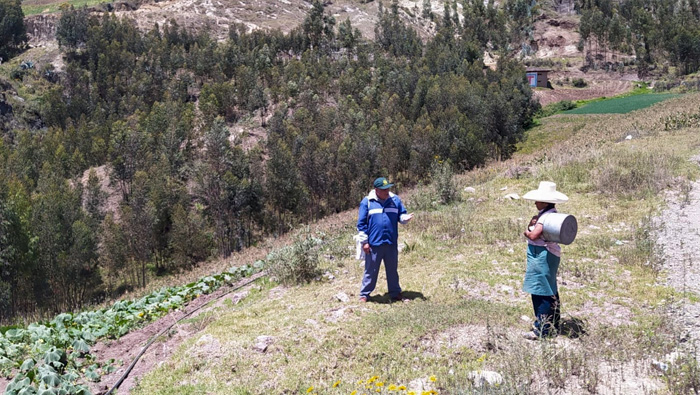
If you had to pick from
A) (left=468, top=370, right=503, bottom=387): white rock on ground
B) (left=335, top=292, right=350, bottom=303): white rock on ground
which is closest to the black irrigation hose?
(left=335, top=292, right=350, bottom=303): white rock on ground

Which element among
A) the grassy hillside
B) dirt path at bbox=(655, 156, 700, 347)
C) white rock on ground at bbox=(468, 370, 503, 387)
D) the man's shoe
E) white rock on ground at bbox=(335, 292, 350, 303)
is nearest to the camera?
white rock on ground at bbox=(468, 370, 503, 387)

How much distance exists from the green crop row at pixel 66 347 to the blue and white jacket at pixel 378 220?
13.1ft

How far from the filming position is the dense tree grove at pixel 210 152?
42.8 meters

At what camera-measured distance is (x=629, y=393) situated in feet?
15.6

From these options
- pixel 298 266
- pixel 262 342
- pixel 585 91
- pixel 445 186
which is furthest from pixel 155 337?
pixel 585 91

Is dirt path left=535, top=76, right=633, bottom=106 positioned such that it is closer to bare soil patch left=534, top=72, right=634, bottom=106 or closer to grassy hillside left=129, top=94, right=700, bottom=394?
bare soil patch left=534, top=72, right=634, bottom=106

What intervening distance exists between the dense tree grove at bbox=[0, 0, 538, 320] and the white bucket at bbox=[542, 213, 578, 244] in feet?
120

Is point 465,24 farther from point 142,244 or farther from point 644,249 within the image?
point 644,249

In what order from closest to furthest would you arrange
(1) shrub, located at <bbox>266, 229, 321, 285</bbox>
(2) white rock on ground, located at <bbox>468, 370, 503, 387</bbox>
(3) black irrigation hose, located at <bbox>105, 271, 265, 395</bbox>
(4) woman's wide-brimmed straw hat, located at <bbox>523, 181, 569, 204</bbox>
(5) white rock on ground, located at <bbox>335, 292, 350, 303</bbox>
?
(2) white rock on ground, located at <bbox>468, 370, 503, 387</bbox>, (4) woman's wide-brimmed straw hat, located at <bbox>523, 181, 569, 204</bbox>, (3) black irrigation hose, located at <bbox>105, 271, 265, 395</bbox>, (5) white rock on ground, located at <bbox>335, 292, 350, 303</bbox>, (1) shrub, located at <bbox>266, 229, 321, 285</bbox>

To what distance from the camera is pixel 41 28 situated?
110750mm

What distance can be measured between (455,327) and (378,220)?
6.00 ft

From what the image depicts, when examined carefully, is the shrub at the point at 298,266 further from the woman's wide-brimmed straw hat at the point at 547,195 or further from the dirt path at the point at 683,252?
the dirt path at the point at 683,252

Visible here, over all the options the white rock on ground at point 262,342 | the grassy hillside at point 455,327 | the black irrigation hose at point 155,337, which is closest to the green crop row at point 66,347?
the black irrigation hose at point 155,337

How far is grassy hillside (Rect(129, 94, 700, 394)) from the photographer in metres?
5.23
